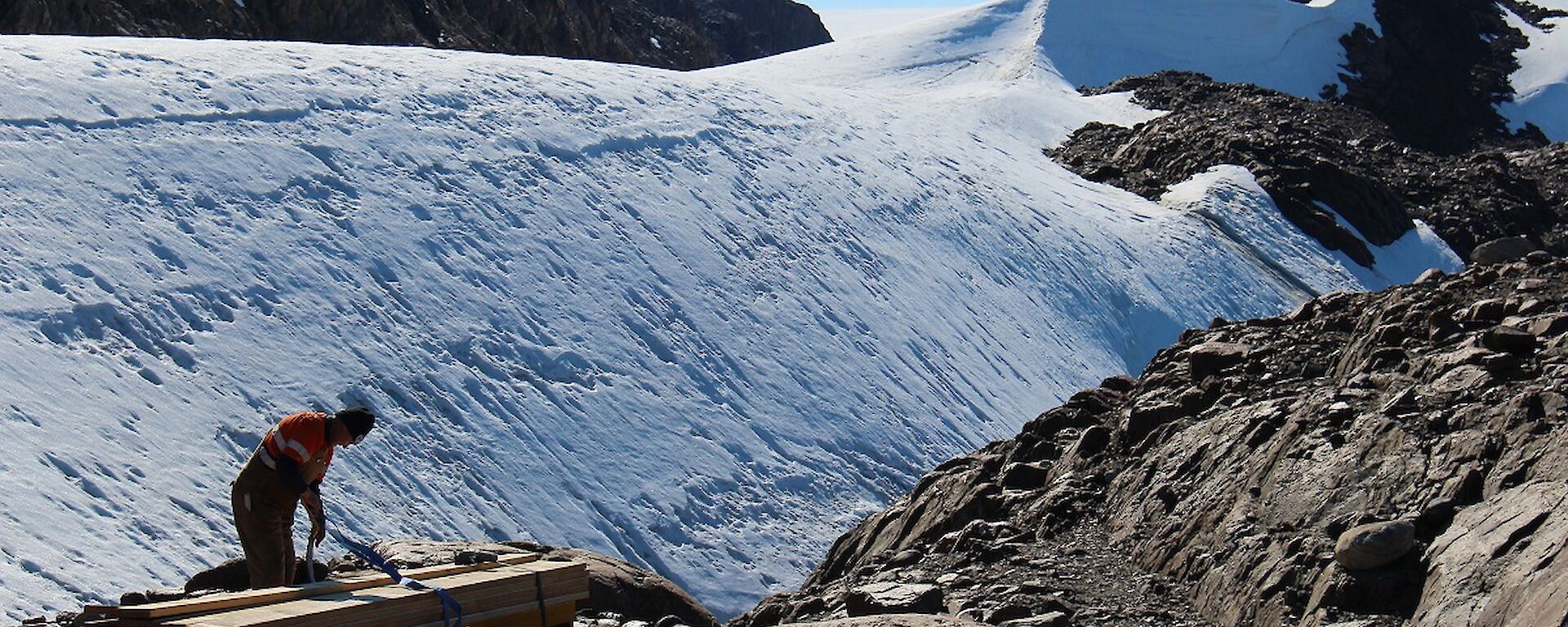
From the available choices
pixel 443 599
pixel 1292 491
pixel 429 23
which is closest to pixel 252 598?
pixel 443 599

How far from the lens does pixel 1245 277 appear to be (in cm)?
2858

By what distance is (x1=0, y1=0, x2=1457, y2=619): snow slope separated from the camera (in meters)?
12.8

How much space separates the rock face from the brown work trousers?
3.01 metres

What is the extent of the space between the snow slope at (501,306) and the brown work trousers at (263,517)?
2.26 meters

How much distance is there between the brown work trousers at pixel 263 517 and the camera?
333 inches

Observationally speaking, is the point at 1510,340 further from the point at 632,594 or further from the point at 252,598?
the point at 252,598

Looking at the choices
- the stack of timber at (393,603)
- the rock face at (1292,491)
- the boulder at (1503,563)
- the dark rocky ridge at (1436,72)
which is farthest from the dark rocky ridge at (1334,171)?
the stack of timber at (393,603)

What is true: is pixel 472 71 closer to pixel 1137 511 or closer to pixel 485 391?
pixel 485 391

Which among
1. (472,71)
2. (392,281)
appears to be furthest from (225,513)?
(472,71)

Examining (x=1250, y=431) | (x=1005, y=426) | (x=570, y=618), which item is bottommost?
(x=1005, y=426)

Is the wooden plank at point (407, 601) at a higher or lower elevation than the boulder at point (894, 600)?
higher

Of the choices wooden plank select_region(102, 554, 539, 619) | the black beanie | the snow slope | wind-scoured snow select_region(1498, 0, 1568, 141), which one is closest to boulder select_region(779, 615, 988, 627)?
wooden plank select_region(102, 554, 539, 619)

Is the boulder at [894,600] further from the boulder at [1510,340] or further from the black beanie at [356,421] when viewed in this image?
the boulder at [1510,340]

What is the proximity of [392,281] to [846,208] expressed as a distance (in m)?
9.04
